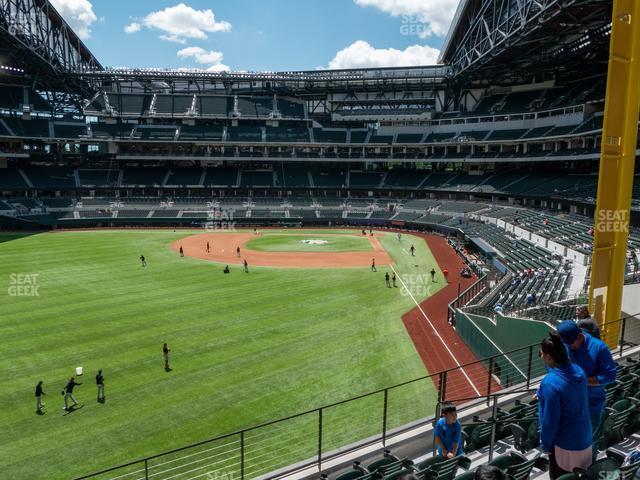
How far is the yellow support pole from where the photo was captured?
38.3 feet

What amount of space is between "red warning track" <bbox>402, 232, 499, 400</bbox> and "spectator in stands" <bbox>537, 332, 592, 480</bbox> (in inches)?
438

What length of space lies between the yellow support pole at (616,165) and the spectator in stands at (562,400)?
303 inches

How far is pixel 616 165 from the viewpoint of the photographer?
12.2 m

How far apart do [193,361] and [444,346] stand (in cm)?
1171

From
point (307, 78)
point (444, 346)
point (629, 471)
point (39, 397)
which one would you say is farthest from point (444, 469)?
point (307, 78)

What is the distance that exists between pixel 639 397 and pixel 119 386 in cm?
1603

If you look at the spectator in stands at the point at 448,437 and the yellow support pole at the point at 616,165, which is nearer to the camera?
the spectator in stands at the point at 448,437

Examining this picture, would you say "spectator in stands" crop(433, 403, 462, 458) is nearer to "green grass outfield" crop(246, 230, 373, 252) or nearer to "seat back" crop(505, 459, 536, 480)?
"seat back" crop(505, 459, 536, 480)

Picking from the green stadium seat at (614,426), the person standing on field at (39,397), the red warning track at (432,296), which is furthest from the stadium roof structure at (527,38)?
the person standing on field at (39,397)

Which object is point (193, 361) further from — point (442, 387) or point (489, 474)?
point (489, 474)

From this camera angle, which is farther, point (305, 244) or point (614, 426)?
point (305, 244)

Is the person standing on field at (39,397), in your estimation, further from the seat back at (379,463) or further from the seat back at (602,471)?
the seat back at (602,471)

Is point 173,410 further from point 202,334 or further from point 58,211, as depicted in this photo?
point 58,211

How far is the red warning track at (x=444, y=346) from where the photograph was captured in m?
17.4
